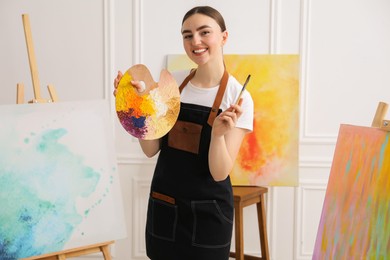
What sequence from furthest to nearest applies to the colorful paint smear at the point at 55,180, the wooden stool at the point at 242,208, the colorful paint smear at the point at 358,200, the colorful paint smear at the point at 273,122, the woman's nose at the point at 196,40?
the colorful paint smear at the point at 273,122, the wooden stool at the point at 242,208, the colorful paint smear at the point at 55,180, the woman's nose at the point at 196,40, the colorful paint smear at the point at 358,200

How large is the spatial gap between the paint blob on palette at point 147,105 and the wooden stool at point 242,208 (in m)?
0.91

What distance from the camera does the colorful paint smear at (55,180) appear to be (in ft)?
6.06

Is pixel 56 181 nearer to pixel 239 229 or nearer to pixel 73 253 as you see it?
pixel 73 253

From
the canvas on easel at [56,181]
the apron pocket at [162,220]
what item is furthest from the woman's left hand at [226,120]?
the canvas on easel at [56,181]

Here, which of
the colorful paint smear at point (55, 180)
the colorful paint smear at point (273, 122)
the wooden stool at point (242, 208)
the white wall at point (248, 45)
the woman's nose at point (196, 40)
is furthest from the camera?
the white wall at point (248, 45)

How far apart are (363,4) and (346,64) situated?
0.39m

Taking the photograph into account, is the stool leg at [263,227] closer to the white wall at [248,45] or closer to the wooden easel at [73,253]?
the white wall at [248,45]

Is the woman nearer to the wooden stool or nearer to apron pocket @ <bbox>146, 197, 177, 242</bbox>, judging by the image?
apron pocket @ <bbox>146, 197, 177, 242</bbox>

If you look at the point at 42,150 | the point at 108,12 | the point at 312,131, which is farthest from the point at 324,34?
the point at 42,150

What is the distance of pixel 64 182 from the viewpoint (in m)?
1.95

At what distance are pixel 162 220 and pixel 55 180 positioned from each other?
581mm

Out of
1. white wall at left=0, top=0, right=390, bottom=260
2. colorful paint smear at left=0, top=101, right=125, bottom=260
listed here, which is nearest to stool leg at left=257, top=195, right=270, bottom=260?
white wall at left=0, top=0, right=390, bottom=260

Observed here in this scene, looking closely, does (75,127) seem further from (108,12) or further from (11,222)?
(108,12)

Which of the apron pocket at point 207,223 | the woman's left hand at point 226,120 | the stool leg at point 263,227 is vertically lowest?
the stool leg at point 263,227
